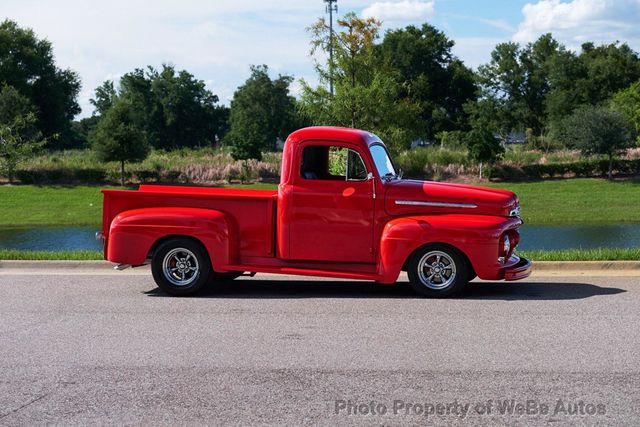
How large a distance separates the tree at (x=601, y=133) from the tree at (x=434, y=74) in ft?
113

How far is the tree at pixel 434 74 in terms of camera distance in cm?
7994

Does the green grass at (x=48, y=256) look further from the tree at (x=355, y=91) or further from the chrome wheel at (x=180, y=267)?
the tree at (x=355, y=91)

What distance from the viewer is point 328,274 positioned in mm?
9883

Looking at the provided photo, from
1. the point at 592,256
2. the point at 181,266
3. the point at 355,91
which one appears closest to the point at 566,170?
the point at 355,91

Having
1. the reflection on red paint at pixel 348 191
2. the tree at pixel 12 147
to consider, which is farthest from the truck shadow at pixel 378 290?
the tree at pixel 12 147

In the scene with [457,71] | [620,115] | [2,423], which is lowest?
[2,423]

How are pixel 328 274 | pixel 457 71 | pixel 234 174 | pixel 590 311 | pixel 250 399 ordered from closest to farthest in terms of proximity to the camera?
pixel 250 399
pixel 590 311
pixel 328 274
pixel 234 174
pixel 457 71

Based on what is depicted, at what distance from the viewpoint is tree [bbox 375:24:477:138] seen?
79938 mm

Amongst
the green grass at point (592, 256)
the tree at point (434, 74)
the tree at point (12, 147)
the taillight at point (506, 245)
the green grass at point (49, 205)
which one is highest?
the tree at point (434, 74)

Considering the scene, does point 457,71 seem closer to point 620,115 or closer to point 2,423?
point 620,115

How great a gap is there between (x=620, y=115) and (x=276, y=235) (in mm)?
37471

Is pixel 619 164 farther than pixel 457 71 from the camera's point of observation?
No

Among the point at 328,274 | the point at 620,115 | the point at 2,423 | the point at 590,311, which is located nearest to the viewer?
the point at 2,423

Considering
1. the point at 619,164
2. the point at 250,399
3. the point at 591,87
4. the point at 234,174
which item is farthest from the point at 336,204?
the point at 591,87
